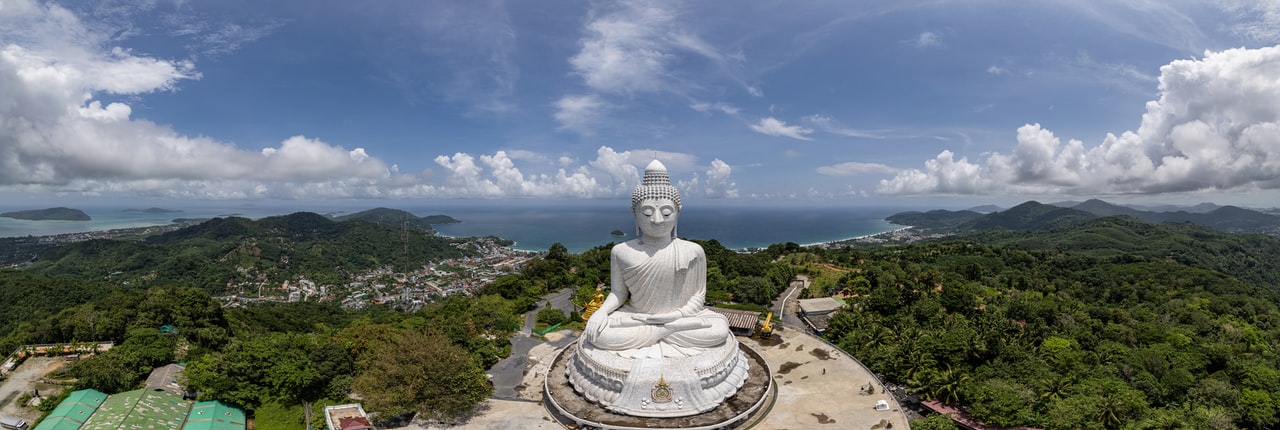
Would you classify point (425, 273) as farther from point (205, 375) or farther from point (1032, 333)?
point (1032, 333)

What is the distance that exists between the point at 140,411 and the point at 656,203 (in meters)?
17.3

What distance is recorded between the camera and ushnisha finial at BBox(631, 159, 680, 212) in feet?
51.8

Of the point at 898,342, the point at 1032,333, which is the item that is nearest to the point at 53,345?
the point at 898,342

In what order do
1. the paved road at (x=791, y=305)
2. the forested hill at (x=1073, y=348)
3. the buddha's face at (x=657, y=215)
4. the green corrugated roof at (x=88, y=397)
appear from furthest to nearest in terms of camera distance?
the paved road at (x=791, y=305)
the green corrugated roof at (x=88, y=397)
the buddha's face at (x=657, y=215)
the forested hill at (x=1073, y=348)

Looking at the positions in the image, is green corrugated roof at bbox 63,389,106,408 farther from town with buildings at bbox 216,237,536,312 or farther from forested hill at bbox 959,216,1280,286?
forested hill at bbox 959,216,1280,286

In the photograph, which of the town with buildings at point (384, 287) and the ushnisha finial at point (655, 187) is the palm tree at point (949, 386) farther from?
the town with buildings at point (384, 287)

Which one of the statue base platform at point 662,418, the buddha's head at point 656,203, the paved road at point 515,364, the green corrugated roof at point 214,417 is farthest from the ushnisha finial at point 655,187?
the green corrugated roof at point 214,417

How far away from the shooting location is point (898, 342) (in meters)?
20.6

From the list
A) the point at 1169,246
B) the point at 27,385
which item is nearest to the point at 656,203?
the point at 27,385

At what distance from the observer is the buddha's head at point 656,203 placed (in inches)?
615

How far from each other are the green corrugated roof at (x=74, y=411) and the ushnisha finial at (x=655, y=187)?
59.4 ft

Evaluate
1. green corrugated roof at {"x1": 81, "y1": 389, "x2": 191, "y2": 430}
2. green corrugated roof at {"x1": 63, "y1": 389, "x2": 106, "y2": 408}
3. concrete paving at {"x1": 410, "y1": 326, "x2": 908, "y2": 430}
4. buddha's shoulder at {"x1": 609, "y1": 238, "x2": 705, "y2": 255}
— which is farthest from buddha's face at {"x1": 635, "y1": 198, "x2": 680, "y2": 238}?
green corrugated roof at {"x1": 63, "y1": 389, "x2": 106, "y2": 408}

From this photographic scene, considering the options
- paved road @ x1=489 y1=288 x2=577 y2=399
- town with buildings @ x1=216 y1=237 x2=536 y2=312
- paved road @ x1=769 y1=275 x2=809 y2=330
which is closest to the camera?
paved road @ x1=489 y1=288 x2=577 y2=399

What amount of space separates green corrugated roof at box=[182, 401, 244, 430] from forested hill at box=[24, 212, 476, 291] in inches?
1889
